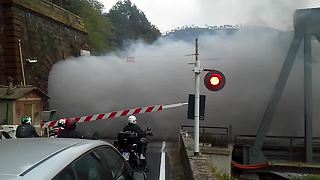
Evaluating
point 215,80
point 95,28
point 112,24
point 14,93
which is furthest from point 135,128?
point 112,24

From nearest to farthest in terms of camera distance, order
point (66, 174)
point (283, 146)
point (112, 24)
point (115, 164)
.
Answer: point (66, 174)
point (115, 164)
point (283, 146)
point (112, 24)

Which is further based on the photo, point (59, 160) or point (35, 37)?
point (35, 37)

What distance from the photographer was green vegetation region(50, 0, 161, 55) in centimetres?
4403

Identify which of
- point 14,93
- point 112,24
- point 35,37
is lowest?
point 14,93

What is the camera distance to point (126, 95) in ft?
73.7

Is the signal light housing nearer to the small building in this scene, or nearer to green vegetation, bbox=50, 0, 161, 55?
the small building

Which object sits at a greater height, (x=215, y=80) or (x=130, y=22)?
(x=130, y=22)

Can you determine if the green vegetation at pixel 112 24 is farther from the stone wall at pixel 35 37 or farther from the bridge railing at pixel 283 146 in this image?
the bridge railing at pixel 283 146

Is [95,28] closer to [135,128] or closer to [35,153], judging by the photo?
[135,128]

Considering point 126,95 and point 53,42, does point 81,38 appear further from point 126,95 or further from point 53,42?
point 126,95

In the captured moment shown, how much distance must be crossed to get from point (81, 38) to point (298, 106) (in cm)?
1279

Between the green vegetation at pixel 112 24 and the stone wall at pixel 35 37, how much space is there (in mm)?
6751

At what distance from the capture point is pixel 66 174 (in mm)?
2469

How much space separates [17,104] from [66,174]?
1028 cm
